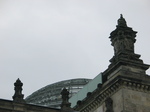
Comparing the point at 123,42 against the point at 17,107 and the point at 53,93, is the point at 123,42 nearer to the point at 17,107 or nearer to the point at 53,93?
the point at 17,107

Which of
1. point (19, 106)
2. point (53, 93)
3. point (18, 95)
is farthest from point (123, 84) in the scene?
point (53, 93)

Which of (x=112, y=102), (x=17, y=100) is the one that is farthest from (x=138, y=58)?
(x=17, y=100)

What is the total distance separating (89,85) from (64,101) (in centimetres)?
1302

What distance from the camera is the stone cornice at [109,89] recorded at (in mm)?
43406

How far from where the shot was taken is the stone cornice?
142ft

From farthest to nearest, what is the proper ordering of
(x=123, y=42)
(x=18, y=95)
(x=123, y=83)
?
(x=123, y=42) < (x=123, y=83) < (x=18, y=95)

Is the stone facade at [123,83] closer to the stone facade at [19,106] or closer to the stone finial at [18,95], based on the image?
the stone facade at [19,106]

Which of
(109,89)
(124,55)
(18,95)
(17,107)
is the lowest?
(17,107)

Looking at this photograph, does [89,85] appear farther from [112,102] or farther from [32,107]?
[32,107]

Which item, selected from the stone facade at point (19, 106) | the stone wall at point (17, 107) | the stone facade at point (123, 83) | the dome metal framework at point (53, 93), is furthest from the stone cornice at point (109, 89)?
the dome metal framework at point (53, 93)

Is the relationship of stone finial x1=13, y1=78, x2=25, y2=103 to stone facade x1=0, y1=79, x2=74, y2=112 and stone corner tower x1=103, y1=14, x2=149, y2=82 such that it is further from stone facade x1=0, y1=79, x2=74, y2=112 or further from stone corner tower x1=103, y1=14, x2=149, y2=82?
stone corner tower x1=103, y1=14, x2=149, y2=82

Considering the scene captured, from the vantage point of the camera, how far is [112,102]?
145 feet

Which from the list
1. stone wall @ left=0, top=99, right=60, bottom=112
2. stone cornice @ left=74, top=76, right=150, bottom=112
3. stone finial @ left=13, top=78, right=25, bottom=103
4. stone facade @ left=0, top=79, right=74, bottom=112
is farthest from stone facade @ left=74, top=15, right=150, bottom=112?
stone finial @ left=13, top=78, right=25, bottom=103

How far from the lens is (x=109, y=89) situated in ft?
146
